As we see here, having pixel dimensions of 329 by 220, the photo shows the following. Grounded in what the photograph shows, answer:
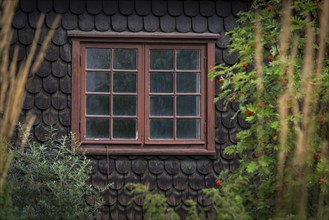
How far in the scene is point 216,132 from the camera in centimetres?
764

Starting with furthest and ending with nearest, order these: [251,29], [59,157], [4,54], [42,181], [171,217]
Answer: [59,157] < [42,181] < [251,29] < [171,217] < [4,54]

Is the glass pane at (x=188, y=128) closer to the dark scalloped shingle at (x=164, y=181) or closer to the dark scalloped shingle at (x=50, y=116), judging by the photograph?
the dark scalloped shingle at (x=164, y=181)

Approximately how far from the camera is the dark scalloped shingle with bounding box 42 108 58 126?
7.46 m

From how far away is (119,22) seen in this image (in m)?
7.60

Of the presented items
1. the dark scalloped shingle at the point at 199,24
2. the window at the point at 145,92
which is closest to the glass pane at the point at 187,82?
the window at the point at 145,92

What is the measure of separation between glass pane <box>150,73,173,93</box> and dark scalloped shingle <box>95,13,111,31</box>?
2.01 ft

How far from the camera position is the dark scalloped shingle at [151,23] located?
7.59m

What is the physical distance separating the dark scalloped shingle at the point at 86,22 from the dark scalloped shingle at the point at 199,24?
0.94 metres

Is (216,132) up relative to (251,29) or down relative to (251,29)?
down

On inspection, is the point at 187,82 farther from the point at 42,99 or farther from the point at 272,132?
the point at 272,132

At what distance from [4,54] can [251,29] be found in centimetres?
243

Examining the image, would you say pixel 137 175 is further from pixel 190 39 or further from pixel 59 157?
pixel 190 39

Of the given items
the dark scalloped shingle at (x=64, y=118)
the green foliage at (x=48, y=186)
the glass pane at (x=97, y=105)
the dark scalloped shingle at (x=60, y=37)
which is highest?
the dark scalloped shingle at (x=60, y=37)

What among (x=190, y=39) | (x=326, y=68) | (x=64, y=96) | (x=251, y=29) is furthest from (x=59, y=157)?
(x=326, y=68)
